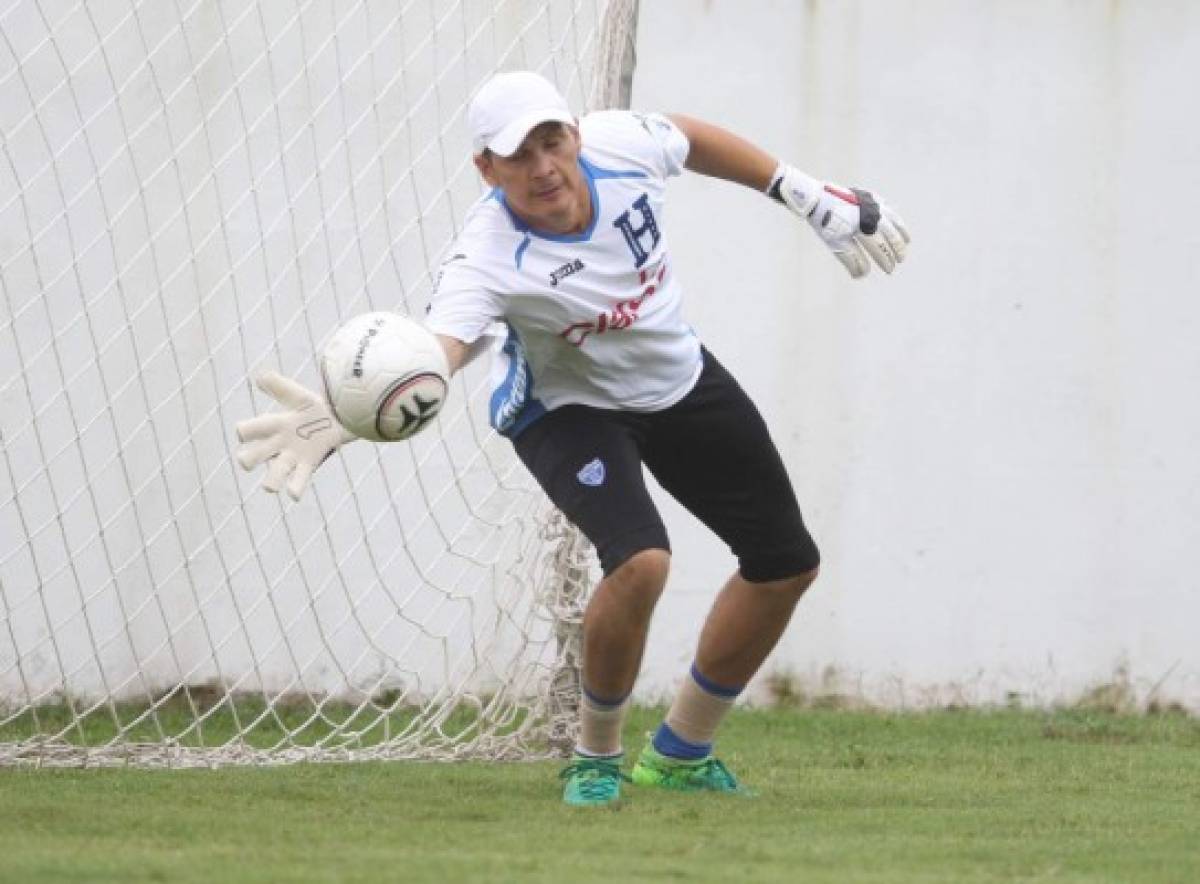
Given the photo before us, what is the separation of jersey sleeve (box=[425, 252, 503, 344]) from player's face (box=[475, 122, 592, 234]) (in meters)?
0.21

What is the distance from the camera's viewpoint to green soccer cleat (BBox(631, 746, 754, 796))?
6145 mm

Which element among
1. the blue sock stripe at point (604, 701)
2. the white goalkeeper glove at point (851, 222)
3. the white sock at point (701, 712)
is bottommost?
the white sock at point (701, 712)

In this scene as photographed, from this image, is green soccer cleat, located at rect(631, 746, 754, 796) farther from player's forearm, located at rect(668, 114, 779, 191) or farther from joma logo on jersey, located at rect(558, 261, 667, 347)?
player's forearm, located at rect(668, 114, 779, 191)

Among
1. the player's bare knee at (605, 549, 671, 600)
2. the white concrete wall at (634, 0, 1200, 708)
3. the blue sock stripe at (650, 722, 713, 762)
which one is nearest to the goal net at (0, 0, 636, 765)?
the white concrete wall at (634, 0, 1200, 708)

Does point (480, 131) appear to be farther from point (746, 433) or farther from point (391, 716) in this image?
point (391, 716)

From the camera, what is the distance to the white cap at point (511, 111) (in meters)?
5.48

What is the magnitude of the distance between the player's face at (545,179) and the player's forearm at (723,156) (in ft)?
1.90

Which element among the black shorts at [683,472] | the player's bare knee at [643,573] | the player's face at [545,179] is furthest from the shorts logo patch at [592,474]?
the player's face at [545,179]

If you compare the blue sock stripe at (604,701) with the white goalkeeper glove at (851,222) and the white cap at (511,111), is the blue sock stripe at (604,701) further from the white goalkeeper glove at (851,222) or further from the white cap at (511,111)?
the white cap at (511,111)

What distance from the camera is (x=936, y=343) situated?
28.4ft

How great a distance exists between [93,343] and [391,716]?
1625 millimetres

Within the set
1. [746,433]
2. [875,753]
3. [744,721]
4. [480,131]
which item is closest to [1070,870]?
[746,433]

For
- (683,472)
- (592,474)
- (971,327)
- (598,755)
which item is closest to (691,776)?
(598,755)

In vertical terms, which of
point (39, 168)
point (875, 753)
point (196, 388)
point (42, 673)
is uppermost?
point (39, 168)
